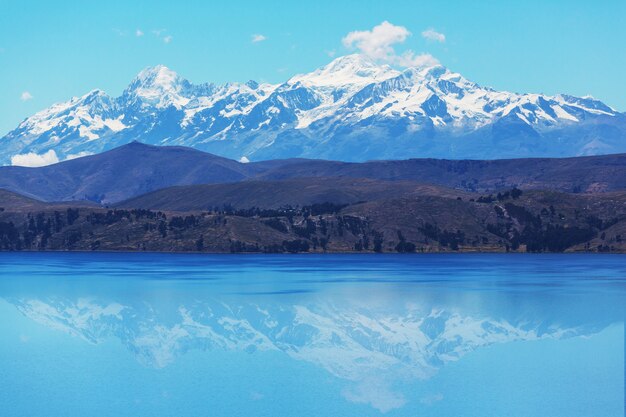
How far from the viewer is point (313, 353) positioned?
89.1 meters

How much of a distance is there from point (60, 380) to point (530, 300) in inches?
3321

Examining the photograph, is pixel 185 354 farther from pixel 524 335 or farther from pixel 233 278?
pixel 233 278

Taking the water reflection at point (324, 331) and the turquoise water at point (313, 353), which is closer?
the turquoise water at point (313, 353)

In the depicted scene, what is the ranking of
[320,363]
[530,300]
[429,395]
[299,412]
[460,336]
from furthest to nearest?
[530,300] → [460,336] → [320,363] → [429,395] → [299,412]

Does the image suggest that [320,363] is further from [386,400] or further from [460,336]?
[460,336]

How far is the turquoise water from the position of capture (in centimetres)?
6750

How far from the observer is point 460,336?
101m

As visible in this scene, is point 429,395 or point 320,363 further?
point 320,363

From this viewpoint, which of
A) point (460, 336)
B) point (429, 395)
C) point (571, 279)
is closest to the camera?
point (429, 395)

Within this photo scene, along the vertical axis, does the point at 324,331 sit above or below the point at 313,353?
above

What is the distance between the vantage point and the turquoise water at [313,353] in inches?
2657

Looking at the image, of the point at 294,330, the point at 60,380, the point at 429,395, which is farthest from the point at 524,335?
the point at 60,380

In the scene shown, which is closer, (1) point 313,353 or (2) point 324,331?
(1) point 313,353

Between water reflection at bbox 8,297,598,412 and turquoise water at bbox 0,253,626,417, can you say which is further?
water reflection at bbox 8,297,598,412
